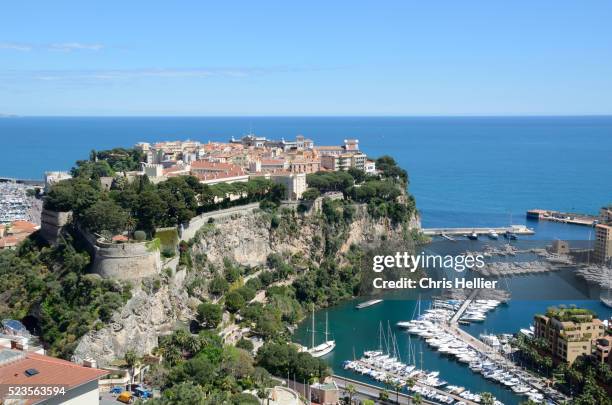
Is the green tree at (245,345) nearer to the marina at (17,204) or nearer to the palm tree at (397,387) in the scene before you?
the palm tree at (397,387)

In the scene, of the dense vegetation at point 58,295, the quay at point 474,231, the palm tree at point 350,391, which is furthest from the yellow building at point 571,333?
the quay at point 474,231

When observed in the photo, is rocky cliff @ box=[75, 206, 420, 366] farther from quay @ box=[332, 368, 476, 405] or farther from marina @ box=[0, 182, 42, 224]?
marina @ box=[0, 182, 42, 224]

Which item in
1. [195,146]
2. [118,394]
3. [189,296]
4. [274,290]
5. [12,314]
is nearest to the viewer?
[118,394]

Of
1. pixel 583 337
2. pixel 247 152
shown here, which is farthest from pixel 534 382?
pixel 247 152

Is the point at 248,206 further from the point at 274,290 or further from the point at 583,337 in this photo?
the point at 583,337

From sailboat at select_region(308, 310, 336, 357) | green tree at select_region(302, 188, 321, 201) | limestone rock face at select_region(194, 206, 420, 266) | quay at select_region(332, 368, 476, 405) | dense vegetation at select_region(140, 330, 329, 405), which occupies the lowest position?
quay at select_region(332, 368, 476, 405)

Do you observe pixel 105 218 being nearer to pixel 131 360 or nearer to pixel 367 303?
pixel 131 360

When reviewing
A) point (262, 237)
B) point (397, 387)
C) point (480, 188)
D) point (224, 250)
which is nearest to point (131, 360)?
point (397, 387)

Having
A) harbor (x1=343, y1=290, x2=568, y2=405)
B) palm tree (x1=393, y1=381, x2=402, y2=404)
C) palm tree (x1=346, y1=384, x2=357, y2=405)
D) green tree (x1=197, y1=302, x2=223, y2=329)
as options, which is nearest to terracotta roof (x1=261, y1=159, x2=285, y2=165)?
harbor (x1=343, y1=290, x2=568, y2=405)
